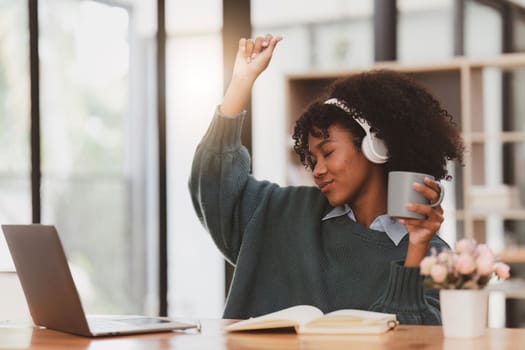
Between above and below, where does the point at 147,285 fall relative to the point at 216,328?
below

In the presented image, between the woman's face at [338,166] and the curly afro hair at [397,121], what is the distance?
0.02m

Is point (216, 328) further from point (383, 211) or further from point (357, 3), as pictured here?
point (357, 3)

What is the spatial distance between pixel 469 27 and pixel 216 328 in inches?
189

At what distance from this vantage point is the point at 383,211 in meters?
2.28

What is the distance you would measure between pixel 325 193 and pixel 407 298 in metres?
0.41

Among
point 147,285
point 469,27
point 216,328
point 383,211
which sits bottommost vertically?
point 147,285

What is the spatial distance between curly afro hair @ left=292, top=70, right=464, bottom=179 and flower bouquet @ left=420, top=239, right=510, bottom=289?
0.58 meters

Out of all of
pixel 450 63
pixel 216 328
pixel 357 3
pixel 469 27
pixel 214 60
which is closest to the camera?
pixel 216 328

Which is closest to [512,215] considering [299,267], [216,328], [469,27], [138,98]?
[469,27]

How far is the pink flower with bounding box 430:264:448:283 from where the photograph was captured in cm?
159

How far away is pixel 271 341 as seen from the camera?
1.61 meters

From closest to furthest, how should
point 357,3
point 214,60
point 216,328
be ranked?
point 216,328, point 357,3, point 214,60

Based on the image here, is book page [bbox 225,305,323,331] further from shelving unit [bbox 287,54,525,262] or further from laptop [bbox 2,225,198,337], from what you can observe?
shelving unit [bbox 287,54,525,262]

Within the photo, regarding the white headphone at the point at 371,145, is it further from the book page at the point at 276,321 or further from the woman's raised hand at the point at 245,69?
the book page at the point at 276,321
